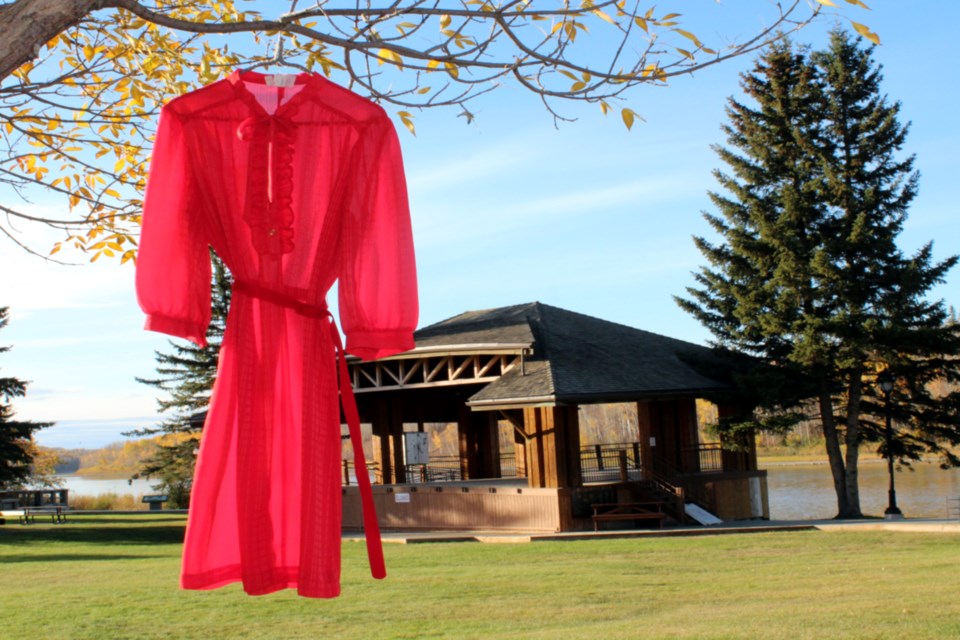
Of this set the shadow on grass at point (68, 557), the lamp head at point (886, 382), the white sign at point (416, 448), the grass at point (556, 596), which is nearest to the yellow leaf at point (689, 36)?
the grass at point (556, 596)

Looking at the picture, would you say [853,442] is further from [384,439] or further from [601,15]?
[601,15]

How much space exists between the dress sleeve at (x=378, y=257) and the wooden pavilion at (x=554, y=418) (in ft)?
56.8

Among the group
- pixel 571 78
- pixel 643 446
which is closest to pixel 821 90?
pixel 643 446

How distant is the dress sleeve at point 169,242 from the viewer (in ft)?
10.6

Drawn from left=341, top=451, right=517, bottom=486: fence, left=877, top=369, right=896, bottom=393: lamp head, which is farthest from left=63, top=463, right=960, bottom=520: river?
left=341, top=451, right=517, bottom=486: fence

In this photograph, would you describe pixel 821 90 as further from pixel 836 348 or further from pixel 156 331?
pixel 156 331

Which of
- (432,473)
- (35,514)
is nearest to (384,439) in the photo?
(432,473)

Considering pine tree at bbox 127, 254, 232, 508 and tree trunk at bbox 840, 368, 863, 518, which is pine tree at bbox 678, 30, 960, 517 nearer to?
tree trunk at bbox 840, 368, 863, 518

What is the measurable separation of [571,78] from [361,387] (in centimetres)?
2187

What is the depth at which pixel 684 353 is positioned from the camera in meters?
25.8

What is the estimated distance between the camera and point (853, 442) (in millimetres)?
26297

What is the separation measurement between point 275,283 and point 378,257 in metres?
0.34

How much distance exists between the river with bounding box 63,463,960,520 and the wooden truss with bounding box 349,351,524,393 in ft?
28.4

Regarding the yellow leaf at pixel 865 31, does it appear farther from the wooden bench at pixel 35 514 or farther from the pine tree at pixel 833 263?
the wooden bench at pixel 35 514
